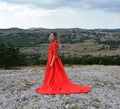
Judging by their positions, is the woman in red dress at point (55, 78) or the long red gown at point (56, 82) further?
the woman in red dress at point (55, 78)

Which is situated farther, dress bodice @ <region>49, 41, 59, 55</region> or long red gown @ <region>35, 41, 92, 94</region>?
dress bodice @ <region>49, 41, 59, 55</region>

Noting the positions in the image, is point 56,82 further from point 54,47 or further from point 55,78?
point 54,47

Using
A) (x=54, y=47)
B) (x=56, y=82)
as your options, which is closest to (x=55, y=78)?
(x=56, y=82)

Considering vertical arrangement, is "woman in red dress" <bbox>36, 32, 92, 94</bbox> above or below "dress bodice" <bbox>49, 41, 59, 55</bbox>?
below

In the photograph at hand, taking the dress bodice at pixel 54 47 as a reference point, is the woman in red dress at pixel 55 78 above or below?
below

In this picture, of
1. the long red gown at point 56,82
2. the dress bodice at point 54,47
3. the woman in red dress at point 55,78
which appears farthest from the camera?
the dress bodice at point 54,47

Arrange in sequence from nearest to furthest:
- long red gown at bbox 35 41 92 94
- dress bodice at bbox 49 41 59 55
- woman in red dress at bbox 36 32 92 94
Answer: long red gown at bbox 35 41 92 94 → woman in red dress at bbox 36 32 92 94 → dress bodice at bbox 49 41 59 55

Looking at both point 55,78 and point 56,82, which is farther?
point 55,78

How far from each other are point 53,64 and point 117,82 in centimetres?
656

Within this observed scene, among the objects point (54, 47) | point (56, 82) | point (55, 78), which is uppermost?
point (54, 47)

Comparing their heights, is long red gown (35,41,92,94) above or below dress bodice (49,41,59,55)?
below

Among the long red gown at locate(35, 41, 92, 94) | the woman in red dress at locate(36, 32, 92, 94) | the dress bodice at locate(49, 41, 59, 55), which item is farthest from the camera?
the dress bodice at locate(49, 41, 59, 55)

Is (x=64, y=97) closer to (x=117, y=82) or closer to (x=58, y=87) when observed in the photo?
(x=58, y=87)

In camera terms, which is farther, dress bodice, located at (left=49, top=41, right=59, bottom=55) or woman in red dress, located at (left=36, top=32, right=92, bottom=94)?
dress bodice, located at (left=49, top=41, right=59, bottom=55)
